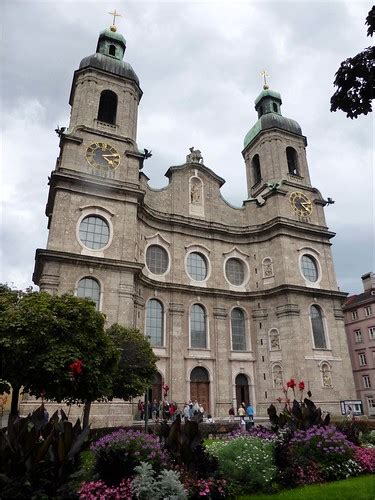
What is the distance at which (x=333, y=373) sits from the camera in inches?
1192

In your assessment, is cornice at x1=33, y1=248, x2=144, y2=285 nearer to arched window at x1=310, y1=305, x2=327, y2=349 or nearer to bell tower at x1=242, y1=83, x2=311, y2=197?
arched window at x1=310, y1=305, x2=327, y2=349

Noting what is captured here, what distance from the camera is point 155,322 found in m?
29.2

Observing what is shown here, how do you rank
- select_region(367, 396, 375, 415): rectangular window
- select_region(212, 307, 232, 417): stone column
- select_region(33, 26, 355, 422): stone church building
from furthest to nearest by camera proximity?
select_region(367, 396, 375, 415): rectangular window → select_region(212, 307, 232, 417): stone column → select_region(33, 26, 355, 422): stone church building

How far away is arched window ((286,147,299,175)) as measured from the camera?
4072cm

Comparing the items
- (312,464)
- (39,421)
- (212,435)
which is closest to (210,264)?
(212,435)

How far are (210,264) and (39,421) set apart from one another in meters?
26.4

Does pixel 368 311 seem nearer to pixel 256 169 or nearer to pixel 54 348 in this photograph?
pixel 256 169

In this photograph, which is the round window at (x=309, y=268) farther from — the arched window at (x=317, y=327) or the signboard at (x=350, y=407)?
the signboard at (x=350, y=407)

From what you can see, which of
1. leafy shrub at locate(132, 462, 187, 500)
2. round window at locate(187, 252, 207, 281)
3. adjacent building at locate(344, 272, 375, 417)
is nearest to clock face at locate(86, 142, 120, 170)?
round window at locate(187, 252, 207, 281)

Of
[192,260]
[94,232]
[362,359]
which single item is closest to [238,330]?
[192,260]

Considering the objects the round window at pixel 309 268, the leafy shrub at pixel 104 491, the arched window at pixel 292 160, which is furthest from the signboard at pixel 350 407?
the leafy shrub at pixel 104 491

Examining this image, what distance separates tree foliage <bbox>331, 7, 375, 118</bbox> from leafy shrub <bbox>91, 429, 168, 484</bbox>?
8.41 meters

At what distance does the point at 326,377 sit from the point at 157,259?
16494 millimetres

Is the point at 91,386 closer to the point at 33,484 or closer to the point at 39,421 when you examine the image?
the point at 39,421
